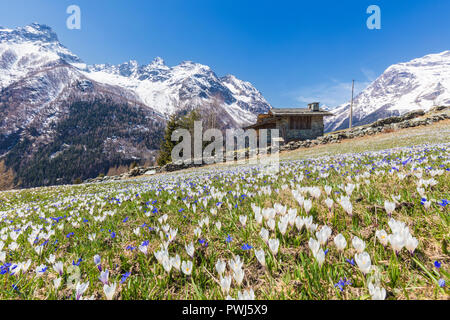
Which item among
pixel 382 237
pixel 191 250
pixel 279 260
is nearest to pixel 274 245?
pixel 279 260

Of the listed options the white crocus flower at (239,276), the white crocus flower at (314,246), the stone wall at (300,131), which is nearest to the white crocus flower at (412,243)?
the white crocus flower at (314,246)

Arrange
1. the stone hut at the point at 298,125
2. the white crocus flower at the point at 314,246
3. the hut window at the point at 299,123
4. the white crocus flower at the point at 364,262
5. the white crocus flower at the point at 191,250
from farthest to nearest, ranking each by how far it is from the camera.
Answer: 1. the hut window at the point at 299,123
2. the stone hut at the point at 298,125
3. the white crocus flower at the point at 191,250
4. the white crocus flower at the point at 314,246
5. the white crocus flower at the point at 364,262

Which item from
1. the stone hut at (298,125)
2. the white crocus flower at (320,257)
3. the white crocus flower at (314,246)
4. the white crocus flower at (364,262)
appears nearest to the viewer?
the white crocus flower at (364,262)

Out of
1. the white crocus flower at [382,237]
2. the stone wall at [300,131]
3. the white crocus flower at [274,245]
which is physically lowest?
the white crocus flower at [274,245]

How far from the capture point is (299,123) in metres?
38.1

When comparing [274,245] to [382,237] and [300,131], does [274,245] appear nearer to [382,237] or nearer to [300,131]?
[382,237]

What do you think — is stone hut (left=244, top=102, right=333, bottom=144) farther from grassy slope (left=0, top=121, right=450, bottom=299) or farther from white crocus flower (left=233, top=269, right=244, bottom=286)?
white crocus flower (left=233, top=269, right=244, bottom=286)

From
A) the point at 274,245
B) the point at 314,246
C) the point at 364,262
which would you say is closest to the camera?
the point at 364,262

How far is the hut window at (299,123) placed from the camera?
3788cm

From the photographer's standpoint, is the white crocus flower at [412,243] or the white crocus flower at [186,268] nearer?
the white crocus flower at [412,243]

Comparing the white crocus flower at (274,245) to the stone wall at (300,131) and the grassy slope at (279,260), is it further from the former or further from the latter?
the stone wall at (300,131)

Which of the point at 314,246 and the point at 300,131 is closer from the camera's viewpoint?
the point at 314,246

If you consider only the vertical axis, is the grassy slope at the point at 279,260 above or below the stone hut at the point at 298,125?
below
